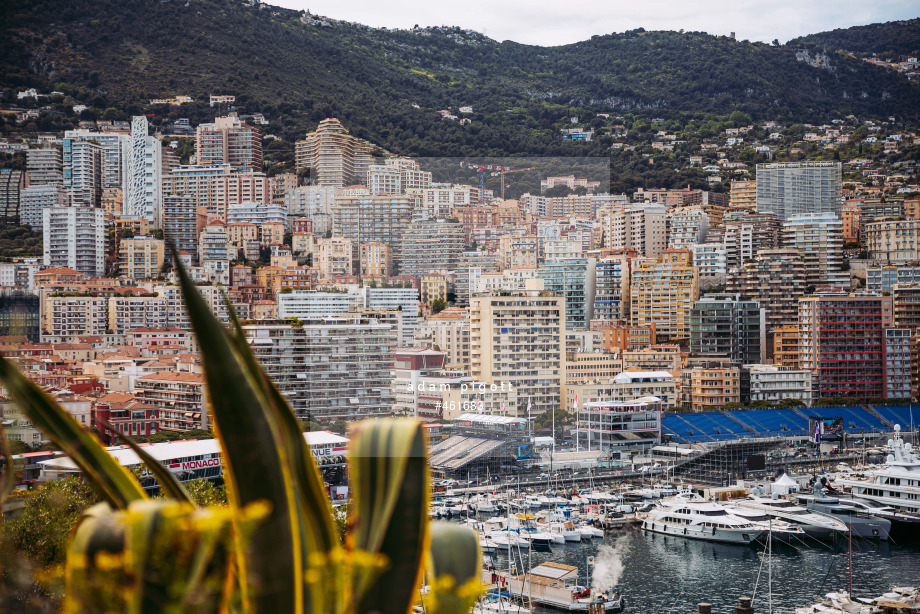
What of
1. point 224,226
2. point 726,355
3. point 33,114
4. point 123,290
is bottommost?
point 726,355

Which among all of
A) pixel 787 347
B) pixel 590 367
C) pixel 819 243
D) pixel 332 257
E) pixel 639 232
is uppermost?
pixel 639 232

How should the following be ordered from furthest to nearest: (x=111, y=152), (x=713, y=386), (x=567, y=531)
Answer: (x=111, y=152) → (x=713, y=386) → (x=567, y=531)

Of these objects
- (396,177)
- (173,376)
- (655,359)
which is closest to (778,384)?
(655,359)

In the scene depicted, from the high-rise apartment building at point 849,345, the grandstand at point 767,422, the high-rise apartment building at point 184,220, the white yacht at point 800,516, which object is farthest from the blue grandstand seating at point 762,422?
the high-rise apartment building at point 184,220

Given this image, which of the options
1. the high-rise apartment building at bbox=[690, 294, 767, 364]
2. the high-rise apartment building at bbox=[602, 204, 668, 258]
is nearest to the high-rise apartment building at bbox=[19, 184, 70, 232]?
the high-rise apartment building at bbox=[602, 204, 668, 258]

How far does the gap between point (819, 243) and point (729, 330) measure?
17.1ft

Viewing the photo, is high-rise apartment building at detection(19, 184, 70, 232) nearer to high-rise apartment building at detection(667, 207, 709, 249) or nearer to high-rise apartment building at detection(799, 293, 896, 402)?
high-rise apartment building at detection(667, 207, 709, 249)

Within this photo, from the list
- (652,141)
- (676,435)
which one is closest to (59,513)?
(676,435)

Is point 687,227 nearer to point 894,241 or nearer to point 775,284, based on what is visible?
point 894,241

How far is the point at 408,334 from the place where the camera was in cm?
1848

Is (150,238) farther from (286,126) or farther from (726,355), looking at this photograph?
(726,355)

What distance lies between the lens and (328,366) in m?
13.4

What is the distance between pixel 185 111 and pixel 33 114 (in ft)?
17.4

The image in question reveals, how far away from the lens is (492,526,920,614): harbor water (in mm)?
8023
